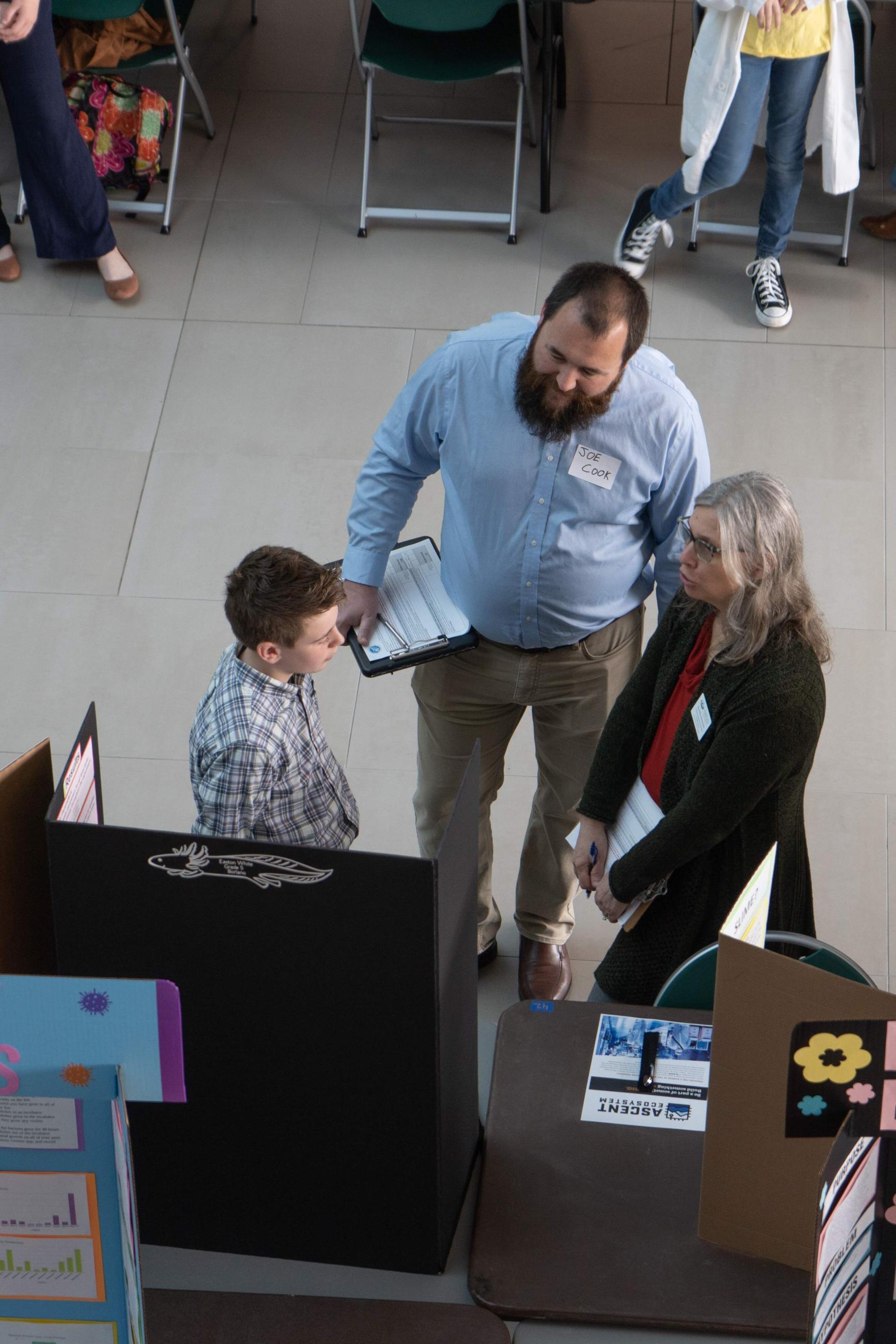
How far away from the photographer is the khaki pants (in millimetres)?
2518

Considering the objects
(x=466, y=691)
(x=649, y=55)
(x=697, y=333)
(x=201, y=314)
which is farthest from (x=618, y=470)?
(x=649, y=55)

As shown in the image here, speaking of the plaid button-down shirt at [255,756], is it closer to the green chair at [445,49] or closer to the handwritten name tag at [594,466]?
the handwritten name tag at [594,466]

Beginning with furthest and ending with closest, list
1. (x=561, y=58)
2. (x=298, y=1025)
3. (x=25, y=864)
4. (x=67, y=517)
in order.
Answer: (x=561, y=58) → (x=67, y=517) → (x=25, y=864) → (x=298, y=1025)

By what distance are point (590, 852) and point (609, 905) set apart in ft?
0.45

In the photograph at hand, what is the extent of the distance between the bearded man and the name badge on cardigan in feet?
1.36

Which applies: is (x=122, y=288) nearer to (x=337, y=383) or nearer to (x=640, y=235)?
(x=337, y=383)

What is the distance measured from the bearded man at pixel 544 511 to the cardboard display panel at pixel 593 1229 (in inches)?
19.8

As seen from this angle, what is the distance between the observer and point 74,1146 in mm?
1153

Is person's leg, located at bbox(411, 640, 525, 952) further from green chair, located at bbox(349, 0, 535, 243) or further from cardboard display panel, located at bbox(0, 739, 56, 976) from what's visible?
green chair, located at bbox(349, 0, 535, 243)

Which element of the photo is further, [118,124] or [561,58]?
[561,58]

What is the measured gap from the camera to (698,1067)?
1.59 m

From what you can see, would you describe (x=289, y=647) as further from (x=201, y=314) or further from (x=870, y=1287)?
(x=201, y=314)

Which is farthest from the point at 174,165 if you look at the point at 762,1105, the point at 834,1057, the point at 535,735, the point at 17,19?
the point at 834,1057

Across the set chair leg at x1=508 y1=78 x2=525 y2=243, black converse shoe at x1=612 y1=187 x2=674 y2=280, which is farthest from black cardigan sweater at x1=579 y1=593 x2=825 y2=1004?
chair leg at x1=508 y1=78 x2=525 y2=243
